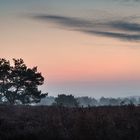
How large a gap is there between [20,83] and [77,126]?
5403 cm

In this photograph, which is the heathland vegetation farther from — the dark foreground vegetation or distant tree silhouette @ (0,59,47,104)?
distant tree silhouette @ (0,59,47,104)

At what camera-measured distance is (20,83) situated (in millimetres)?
68812

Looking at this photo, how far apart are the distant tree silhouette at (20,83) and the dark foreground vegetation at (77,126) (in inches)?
1947

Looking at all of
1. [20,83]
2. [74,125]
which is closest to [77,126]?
[74,125]

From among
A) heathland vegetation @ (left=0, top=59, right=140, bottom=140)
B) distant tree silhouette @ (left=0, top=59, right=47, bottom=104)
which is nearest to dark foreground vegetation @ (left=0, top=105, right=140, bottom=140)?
heathland vegetation @ (left=0, top=59, right=140, bottom=140)

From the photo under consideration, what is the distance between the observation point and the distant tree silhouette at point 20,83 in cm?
6862

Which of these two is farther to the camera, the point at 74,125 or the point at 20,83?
the point at 20,83

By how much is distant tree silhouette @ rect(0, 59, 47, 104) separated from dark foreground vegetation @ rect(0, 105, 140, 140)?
49466 millimetres

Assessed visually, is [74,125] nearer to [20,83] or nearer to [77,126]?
[77,126]

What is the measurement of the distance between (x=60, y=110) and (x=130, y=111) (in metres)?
3.98

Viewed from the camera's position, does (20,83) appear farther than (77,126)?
Yes

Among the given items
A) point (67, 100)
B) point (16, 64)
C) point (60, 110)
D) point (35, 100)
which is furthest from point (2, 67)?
point (60, 110)

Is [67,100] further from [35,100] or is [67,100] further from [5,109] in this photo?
[5,109]

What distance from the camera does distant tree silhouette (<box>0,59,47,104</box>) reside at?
68625 millimetres
